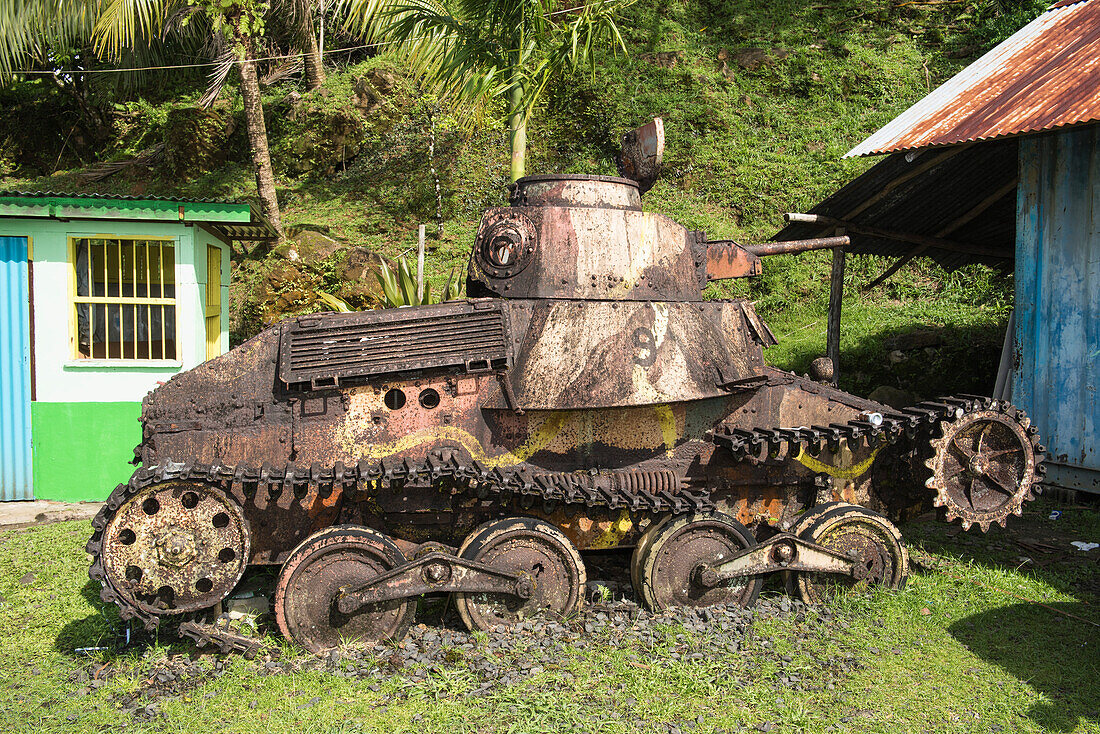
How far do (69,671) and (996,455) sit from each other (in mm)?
7240

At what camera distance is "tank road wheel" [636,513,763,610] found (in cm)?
643

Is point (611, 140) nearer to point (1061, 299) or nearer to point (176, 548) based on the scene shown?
point (1061, 299)

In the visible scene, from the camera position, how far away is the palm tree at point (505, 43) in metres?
12.0

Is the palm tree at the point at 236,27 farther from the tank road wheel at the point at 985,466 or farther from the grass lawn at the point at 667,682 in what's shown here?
the tank road wheel at the point at 985,466

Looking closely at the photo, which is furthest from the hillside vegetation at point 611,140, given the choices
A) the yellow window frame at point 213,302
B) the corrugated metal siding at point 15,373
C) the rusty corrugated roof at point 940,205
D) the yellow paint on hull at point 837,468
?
the yellow paint on hull at point 837,468

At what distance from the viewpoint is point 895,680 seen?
558 cm

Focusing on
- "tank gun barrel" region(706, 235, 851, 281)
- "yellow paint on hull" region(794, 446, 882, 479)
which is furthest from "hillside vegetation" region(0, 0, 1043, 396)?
"yellow paint on hull" region(794, 446, 882, 479)

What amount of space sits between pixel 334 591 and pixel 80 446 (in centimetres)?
665

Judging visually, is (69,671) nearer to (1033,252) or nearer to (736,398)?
(736,398)

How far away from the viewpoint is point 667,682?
5461 millimetres

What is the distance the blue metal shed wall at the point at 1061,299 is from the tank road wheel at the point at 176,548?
860cm

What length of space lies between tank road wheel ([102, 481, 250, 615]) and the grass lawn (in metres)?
0.51

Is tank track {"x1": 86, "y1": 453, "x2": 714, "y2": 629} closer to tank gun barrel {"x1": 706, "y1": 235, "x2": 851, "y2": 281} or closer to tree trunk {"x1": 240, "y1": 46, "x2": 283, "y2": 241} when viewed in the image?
tank gun barrel {"x1": 706, "y1": 235, "x2": 851, "y2": 281}

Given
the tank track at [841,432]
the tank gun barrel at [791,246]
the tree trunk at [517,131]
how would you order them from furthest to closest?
1. the tree trunk at [517,131]
2. the tank gun barrel at [791,246]
3. the tank track at [841,432]
